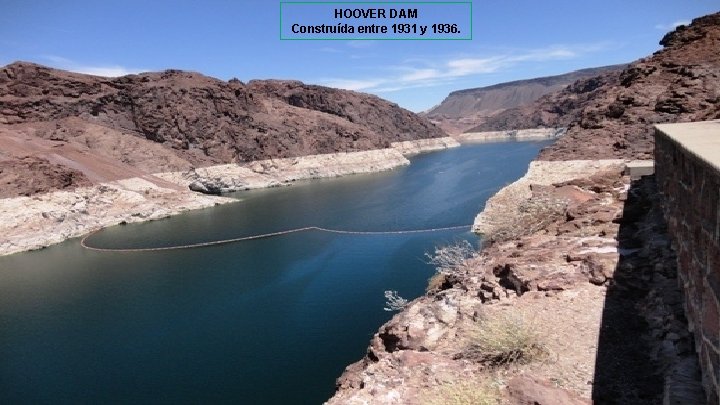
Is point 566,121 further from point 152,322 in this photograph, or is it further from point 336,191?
point 152,322

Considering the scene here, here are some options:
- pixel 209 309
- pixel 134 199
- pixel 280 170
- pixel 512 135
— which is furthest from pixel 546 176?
pixel 512 135

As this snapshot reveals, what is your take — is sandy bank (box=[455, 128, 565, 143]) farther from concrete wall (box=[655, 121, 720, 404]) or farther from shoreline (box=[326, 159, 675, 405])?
concrete wall (box=[655, 121, 720, 404])

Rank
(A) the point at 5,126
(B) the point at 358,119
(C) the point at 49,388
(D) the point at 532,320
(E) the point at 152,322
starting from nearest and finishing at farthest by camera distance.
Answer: (D) the point at 532,320
(C) the point at 49,388
(E) the point at 152,322
(A) the point at 5,126
(B) the point at 358,119

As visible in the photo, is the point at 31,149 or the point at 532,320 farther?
the point at 31,149

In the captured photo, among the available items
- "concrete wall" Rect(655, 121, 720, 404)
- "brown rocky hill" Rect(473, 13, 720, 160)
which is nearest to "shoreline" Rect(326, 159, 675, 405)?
"concrete wall" Rect(655, 121, 720, 404)

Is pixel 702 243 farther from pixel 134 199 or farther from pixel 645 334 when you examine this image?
pixel 134 199

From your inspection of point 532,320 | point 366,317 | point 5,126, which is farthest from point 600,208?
point 5,126
